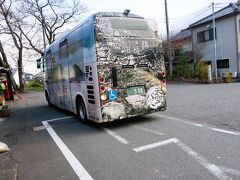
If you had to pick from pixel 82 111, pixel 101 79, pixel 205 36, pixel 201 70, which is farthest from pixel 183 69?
pixel 101 79

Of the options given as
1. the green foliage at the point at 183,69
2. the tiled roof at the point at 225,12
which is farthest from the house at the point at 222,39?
the green foliage at the point at 183,69

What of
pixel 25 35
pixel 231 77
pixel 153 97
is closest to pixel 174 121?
pixel 153 97

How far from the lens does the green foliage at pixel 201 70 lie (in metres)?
25.1

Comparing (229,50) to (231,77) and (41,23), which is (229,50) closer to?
(231,77)

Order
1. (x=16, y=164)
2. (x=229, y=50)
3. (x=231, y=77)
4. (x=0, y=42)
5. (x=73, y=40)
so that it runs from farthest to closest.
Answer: (x=0, y=42) → (x=229, y=50) → (x=231, y=77) → (x=73, y=40) → (x=16, y=164)

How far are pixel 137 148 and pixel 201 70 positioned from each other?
21610 mm

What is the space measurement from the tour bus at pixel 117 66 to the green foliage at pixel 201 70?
17829 mm

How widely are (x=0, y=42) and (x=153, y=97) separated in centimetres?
2479

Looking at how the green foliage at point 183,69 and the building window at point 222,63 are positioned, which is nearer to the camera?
the building window at point 222,63

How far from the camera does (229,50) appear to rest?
2666cm

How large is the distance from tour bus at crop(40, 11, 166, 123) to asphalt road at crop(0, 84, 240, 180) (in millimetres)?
653

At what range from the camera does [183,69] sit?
29844 mm

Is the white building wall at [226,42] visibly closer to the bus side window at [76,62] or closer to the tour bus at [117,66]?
the tour bus at [117,66]

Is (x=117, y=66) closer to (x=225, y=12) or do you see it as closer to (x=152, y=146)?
(x=152, y=146)
